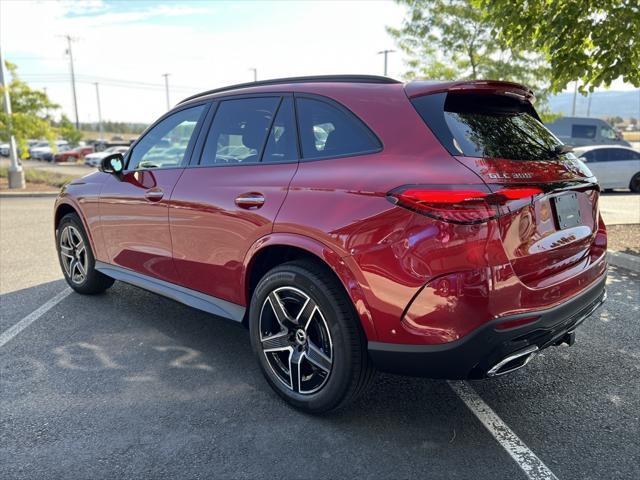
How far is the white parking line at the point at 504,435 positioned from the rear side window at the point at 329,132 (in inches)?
62.5

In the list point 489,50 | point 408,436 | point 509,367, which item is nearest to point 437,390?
point 408,436

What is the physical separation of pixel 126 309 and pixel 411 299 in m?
3.17

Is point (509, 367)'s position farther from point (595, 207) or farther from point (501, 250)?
point (595, 207)

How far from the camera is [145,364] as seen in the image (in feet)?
11.6

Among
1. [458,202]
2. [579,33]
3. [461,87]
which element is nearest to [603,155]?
[579,33]

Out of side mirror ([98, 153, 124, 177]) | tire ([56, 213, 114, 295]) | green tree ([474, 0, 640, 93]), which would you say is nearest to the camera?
side mirror ([98, 153, 124, 177])

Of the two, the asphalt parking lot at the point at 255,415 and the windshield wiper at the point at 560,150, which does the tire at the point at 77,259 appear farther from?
the windshield wiper at the point at 560,150

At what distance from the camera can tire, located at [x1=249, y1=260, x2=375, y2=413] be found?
262 centimetres

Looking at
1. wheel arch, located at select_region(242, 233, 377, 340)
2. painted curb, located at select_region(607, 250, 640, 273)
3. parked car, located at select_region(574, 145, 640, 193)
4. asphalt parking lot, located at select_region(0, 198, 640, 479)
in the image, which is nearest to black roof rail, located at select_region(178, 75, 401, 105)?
wheel arch, located at select_region(242, 233, 377, 340)

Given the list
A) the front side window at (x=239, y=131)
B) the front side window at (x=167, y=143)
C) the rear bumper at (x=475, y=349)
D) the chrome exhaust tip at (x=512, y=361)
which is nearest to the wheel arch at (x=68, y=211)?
the front side window at (x=167, y=143)

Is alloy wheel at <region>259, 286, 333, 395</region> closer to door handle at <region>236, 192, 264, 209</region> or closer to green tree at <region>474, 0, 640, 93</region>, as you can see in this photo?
door handle at <region>236, 192, 264, 209</region>

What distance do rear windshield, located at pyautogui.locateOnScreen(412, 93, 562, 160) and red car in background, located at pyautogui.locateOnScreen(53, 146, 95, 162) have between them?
3871 cm

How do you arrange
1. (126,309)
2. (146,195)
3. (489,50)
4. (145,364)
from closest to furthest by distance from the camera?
(145,364) < (146,195) < (126,309) < (489,50)

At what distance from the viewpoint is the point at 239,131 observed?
344 centimetres
